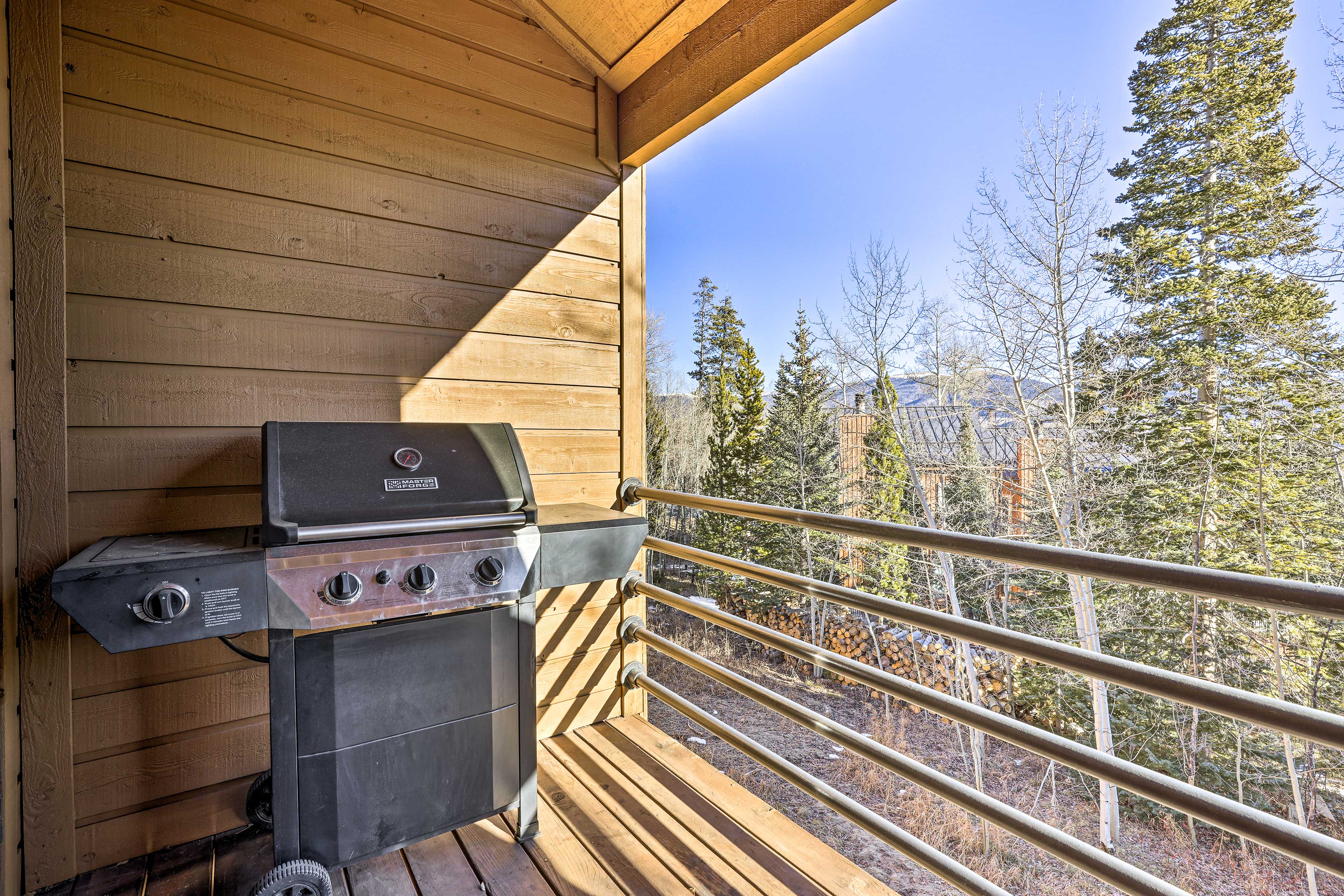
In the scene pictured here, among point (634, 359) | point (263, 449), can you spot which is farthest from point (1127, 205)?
point (263, 449)

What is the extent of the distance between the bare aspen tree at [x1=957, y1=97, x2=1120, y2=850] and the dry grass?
0.53m

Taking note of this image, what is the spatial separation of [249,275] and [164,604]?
97 centimetres

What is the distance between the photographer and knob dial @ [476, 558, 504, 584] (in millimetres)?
1378

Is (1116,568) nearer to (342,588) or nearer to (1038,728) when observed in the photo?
(1038,728)

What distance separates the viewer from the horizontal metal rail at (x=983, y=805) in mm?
925

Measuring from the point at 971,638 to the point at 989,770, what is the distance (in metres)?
8.84

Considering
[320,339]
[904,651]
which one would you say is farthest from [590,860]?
[904,651]

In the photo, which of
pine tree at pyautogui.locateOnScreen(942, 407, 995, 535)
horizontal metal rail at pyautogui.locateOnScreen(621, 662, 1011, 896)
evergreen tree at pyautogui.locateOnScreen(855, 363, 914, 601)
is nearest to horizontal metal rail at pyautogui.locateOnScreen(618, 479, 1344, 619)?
horizontal metal rail at pyautogui.locateOnScreen(621, 662, 1011, 896)

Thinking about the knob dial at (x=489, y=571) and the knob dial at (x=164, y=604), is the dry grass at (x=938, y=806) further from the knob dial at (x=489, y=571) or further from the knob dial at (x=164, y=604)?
the knob dial at (x=164, y=604)

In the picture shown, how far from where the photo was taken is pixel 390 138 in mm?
1854

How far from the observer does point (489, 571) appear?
4.54ft

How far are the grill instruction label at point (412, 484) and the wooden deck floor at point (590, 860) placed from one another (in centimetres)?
92

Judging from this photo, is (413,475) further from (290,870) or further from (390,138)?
(390,138)

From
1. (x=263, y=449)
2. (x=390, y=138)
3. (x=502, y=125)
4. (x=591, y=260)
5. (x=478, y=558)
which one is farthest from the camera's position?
(x=591, y=260)
